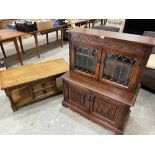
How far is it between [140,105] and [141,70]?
101 cm

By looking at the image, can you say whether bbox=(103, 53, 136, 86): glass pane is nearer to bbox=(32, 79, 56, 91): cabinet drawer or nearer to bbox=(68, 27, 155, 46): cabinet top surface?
bbox=(68, 27, 155, 46): cabinet top surface

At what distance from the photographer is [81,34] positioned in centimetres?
147

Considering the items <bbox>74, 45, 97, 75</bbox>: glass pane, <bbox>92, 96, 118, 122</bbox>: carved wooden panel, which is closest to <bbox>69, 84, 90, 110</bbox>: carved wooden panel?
<bbox>92, 96, 118, 122</bbox>: carved wooden panel

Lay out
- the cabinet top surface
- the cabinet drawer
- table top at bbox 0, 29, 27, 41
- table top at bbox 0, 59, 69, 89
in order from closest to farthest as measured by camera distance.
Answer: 1. the cabinet top surface
2. table top at bbox 0, 59, 69, 89
3. the cabinet drawer
4. table top at bbox 0, 29, 27, 41

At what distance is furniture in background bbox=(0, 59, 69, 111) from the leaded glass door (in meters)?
0.80

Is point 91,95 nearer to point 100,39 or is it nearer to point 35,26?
point 100,39

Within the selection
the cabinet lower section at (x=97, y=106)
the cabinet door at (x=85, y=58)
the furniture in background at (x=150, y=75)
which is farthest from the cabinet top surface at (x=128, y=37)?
the furniture in background at (x=150, y=75)

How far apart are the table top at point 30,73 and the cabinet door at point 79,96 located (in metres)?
0.41

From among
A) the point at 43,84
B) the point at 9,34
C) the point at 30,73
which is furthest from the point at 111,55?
the point at 9,34

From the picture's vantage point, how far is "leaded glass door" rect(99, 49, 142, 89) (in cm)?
135

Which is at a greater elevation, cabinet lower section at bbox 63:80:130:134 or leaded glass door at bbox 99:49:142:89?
leaded glass door at bbox 99:49:142:89

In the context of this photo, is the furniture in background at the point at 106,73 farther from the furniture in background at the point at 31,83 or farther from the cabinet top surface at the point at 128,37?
the furniture in background at the point at 31,83

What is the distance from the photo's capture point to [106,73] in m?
1.58

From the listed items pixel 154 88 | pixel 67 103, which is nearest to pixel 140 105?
pixel 154 88
